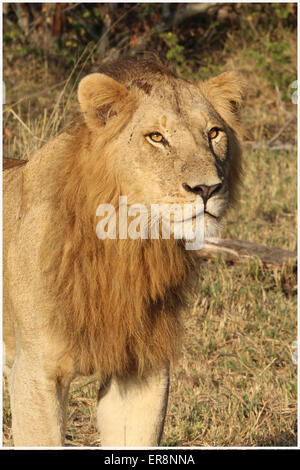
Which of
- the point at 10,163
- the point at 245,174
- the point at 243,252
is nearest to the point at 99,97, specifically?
the point at 245,174

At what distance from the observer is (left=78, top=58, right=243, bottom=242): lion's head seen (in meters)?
2.58

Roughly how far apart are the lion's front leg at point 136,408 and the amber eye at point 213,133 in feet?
3.19

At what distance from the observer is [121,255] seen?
112 inches

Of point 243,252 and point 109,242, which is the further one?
point 243,252

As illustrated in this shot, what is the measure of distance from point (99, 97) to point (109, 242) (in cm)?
51

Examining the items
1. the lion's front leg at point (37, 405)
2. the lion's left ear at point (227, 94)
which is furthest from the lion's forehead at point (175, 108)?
the lion's front leg at point (37, 405)

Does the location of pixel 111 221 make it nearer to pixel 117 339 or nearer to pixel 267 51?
pixel 117 339

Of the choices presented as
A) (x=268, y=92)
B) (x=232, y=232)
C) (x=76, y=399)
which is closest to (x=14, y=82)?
(x=268, y=92)

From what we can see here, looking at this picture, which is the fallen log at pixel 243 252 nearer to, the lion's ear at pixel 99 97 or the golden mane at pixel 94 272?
the golden mane at pixel 94 272

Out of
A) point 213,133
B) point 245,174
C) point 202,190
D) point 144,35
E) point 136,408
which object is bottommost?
point 136,408

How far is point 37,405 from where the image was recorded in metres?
2.88

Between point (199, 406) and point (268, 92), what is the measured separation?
690 centimetres

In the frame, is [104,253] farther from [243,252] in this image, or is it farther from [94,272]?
[243,252]

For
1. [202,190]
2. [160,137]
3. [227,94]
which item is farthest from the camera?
[227,94]
